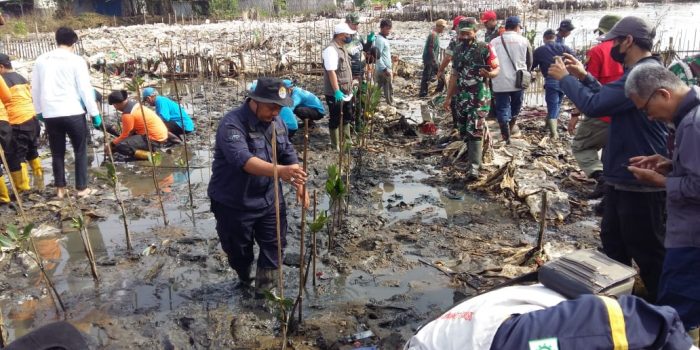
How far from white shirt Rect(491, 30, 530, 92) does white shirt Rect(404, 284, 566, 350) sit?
5984mm

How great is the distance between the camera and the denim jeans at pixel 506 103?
24.5ft

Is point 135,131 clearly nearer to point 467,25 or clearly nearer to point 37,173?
point 37,173

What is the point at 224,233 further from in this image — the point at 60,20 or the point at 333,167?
the point at 60,20

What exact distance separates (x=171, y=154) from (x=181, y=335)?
5.06 meters

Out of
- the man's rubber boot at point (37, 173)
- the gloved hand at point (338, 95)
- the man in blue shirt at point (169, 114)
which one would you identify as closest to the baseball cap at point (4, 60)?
the man's rubber boot at point (37, 173)

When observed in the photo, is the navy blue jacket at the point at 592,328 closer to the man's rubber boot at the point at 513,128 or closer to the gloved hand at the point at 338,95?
the gloved hand at the point at 338,95

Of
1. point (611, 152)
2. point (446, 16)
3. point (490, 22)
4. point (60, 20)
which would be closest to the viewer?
point (611, 152)

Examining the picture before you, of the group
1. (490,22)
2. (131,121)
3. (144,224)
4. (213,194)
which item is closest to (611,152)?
(213,194)

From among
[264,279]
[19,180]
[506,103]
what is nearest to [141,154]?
[19,180]

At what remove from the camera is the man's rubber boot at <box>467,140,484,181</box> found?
6305 mm

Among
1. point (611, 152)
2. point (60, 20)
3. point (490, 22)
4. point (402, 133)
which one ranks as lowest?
point (402, 133)

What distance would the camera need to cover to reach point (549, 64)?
24.6ft

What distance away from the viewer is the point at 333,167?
13.4 feet

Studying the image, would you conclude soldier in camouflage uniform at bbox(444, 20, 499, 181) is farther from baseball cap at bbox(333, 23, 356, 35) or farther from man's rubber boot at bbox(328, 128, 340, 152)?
man's rubber boot at bbox(328, 128, 340, 152)
